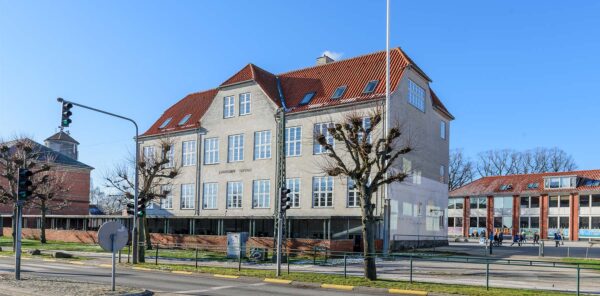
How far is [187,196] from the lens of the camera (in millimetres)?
49844

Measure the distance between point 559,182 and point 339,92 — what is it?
147ft

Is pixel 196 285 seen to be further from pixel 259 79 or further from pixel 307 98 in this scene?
pixel 259 79

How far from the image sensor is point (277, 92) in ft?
153

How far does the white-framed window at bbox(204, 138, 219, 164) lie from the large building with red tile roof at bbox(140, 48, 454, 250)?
9 cm

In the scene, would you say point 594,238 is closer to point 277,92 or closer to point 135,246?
point 277,92

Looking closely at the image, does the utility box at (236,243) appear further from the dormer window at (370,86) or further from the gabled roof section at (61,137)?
the gabled roof section at (61,137)

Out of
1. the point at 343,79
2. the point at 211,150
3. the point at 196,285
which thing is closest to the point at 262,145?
the point at 211,150

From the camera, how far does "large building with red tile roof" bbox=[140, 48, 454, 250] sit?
3984cm

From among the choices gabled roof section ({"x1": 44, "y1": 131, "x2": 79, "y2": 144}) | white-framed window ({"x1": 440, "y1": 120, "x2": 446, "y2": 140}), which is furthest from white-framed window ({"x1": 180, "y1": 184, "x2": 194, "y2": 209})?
gabled roof section ({"x1": 44, "y1": 131, "x2": 79, "y2": 144})

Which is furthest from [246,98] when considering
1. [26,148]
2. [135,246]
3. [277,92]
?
[135,246]

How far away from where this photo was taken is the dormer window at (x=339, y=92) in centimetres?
4133

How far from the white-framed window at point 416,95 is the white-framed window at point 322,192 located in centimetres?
862

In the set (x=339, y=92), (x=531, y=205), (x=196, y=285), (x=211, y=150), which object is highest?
(x=339, y=92)

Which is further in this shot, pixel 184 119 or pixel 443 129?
pixel 184 119
